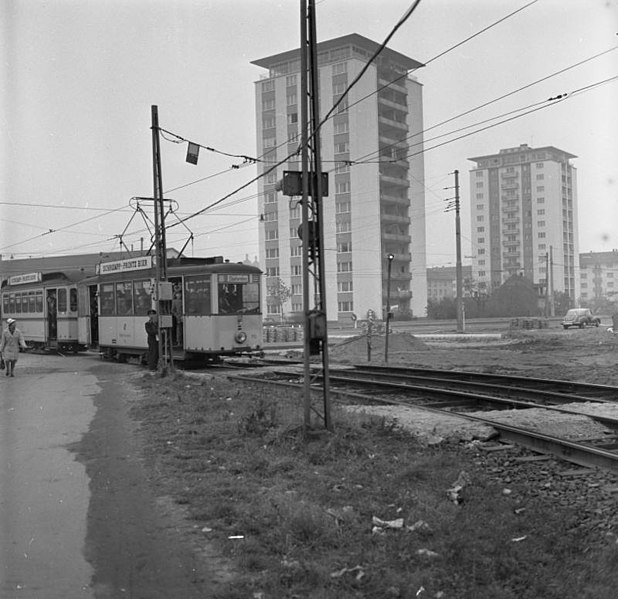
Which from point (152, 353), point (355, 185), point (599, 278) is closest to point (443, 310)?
point (355, 185)

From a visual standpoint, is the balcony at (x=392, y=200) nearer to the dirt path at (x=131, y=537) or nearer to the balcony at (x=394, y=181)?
the balcony at (x=394, y=181)

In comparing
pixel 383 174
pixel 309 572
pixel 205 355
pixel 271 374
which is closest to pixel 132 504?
pixel 309 572

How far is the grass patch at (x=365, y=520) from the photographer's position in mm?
4707

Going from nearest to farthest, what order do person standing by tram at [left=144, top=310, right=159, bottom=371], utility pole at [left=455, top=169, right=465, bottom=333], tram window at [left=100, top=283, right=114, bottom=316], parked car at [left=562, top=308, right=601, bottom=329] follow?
person standing by tram at [left=144, top=310, right=159, bottom=371] < tram window at [left=100, top=283, right=114, bottom=316] < utility pole at [left=455, top=169, right=465, bottom=333] < parked car at [left=562, top=308, right=601, bottom=329]

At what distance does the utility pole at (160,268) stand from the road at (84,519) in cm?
658

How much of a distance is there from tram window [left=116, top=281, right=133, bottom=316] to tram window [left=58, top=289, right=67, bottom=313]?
250 inches

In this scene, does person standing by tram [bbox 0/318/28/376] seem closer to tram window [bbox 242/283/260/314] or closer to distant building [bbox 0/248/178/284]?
tram window [bbox 242/283/260/314]

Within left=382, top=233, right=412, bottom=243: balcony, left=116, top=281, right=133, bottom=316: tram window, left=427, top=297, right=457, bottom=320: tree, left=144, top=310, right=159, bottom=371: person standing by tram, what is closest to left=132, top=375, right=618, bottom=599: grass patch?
left=144, top=310, right=159, bottom=371: person standing by tram

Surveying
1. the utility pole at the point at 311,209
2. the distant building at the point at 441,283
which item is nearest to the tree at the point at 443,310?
the distant building at the point at 441,283

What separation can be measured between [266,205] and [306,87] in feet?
221

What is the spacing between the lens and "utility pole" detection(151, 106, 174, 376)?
62.3 ft

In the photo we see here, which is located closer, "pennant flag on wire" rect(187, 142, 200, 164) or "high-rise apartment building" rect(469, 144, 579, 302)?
"pennant flag on wire" rect(187, 142, 200, 164)

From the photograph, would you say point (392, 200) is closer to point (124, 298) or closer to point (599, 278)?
point (599, 278)

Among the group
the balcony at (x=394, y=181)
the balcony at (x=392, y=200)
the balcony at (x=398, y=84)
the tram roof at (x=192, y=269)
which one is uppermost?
the balcony at (x=398, y=84)
